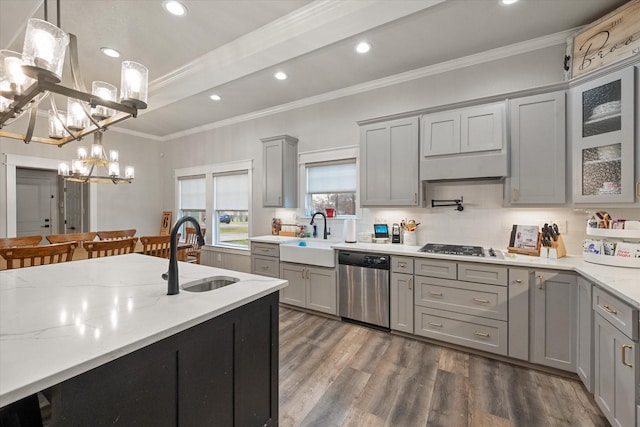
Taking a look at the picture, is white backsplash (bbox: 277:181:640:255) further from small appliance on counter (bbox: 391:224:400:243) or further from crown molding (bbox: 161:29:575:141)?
crown molding (bbox: 161:29:575:141)

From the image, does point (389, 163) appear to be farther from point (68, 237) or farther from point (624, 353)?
point (68, 237)

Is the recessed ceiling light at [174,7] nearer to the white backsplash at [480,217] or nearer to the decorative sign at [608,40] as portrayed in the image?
the white backsplash at [480,217]

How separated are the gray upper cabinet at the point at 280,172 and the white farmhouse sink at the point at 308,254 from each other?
2.59 ft

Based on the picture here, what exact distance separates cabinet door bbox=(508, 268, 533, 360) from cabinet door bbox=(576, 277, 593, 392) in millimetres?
320

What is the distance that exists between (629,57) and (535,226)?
57.3 inches

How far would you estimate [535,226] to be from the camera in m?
2.64

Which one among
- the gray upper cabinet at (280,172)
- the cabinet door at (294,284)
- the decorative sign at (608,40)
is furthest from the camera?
the gray upper cabinet at (280,172)

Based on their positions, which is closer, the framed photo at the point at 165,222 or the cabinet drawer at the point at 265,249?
the cabinet drawer at the point at 265,249

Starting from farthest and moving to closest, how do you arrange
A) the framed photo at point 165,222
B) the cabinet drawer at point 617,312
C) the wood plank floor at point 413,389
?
the framed photo at point 165,222 → the wood plank floor at point 413,389 → the cabinet drawer at point 617,312

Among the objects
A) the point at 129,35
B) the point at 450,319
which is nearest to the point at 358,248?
the point at 450,319

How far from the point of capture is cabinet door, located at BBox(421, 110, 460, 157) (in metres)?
2.81

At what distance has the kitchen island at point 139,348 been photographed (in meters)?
0.80

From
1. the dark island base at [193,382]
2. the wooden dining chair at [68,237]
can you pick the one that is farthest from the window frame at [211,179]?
the dark island base at [193,382]

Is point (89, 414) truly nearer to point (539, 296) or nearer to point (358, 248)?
point (358, 248)
